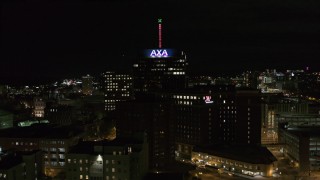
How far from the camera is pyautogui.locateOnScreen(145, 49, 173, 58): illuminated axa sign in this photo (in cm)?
5031

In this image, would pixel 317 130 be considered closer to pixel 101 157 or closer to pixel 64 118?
pixel 101 157

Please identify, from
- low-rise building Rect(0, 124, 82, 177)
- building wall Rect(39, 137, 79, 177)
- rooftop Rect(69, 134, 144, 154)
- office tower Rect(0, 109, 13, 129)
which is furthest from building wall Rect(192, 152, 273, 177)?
office tower Rect(0, 109, 13, 129)

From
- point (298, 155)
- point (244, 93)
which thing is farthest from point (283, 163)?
point (244, 93)

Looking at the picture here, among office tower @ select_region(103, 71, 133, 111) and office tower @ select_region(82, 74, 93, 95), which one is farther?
office tower @ select_region(82, 74, 93, 95)

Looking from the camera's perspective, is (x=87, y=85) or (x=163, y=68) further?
(x=87, y=85)

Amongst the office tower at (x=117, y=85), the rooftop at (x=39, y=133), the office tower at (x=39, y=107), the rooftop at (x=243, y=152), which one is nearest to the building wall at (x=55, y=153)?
the rooftop at (x=39, y=133)

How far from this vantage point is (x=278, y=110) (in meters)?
52.7

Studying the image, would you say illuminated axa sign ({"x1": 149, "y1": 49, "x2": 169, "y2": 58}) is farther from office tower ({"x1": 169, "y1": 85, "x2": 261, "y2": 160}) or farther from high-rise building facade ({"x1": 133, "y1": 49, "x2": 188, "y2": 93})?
office tower ({"x1": 169, "y1": 85, "x2": 261, "y2": 160})

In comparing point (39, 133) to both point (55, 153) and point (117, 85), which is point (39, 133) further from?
point (117, 85)

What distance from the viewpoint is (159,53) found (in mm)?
50594

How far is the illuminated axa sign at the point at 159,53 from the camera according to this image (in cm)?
5031

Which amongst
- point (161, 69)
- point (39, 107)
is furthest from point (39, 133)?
point (39, 107)

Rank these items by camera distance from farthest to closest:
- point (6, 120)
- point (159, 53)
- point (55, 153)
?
1. point (159, 53)
2. point (6, 120)
3. point (55, 153)

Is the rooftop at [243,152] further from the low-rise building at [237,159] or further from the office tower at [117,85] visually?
the office tower at [117,85]
